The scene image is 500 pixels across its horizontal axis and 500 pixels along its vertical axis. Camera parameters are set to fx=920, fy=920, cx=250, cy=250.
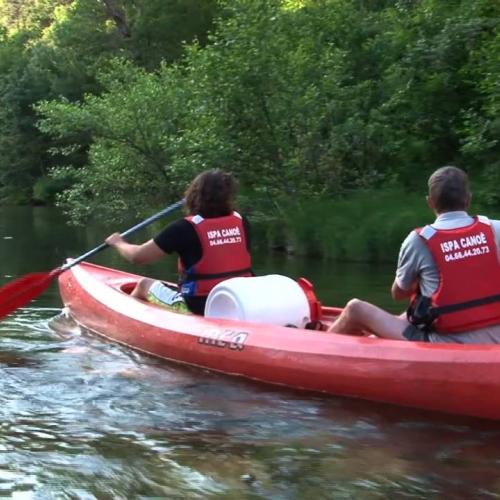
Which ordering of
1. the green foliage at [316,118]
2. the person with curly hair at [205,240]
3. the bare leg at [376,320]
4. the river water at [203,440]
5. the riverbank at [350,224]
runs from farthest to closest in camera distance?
the green foliage at [316,118] < the riverbank at [350,224] < the person with curly hair at [205,240] < the bare leg at [376,320] < the river water at [203,440]

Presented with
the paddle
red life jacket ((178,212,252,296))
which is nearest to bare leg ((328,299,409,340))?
red life jacket ((178,212,252,296))

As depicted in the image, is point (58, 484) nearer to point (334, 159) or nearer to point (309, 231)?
point (309, 231)

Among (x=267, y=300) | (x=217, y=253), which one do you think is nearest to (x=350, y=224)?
(x=217, y=253)

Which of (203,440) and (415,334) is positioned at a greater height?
(415,334)

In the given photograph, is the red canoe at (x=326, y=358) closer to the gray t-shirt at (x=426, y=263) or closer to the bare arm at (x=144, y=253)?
the gray t-shirt at (x=426, y=263)

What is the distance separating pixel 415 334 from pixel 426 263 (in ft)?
1.53

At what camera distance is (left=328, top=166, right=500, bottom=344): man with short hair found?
4.41 m

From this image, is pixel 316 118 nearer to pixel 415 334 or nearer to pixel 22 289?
pixel 22 289

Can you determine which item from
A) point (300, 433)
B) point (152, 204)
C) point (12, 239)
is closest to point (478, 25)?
point (152, 204)

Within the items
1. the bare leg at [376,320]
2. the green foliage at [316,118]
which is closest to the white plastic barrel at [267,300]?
the bare leg at [376,320]

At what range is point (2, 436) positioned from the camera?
434 cm

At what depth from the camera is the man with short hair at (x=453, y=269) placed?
441 centimetres

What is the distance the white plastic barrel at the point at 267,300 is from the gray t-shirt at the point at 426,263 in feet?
3.56

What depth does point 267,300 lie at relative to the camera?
5496 millimetres
